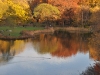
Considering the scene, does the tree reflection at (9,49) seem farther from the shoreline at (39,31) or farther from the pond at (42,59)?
the shoreline at (39,31)

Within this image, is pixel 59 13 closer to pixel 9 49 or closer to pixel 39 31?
pixel 39 31

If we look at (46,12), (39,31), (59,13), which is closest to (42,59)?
(39,31)

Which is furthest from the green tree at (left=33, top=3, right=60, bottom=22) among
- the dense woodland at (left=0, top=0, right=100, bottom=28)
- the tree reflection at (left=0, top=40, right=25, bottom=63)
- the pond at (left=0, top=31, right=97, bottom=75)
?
the pond at (left=0, top=31, right=97, bottom=75)

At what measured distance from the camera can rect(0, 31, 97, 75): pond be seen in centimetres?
1605

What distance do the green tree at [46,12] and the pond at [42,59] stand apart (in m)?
14.7

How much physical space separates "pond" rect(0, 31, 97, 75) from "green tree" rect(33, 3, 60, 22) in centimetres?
1474

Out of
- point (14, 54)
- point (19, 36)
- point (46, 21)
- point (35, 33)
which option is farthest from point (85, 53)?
point (46, 21)

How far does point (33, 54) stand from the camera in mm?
20906

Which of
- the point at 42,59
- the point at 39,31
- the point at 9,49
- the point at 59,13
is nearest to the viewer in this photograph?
the point at 42,59

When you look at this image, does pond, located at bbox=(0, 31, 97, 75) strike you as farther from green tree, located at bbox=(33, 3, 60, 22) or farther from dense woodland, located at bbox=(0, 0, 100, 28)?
dense woodland, located at bbox=(0, 0, 100, 28)

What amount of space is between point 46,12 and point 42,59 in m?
21.3

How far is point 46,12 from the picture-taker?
39.6m

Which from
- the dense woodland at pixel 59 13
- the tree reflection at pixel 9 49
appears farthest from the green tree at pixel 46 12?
the tree reflection at pixel 9 49

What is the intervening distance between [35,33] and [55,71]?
16806 millimetres
